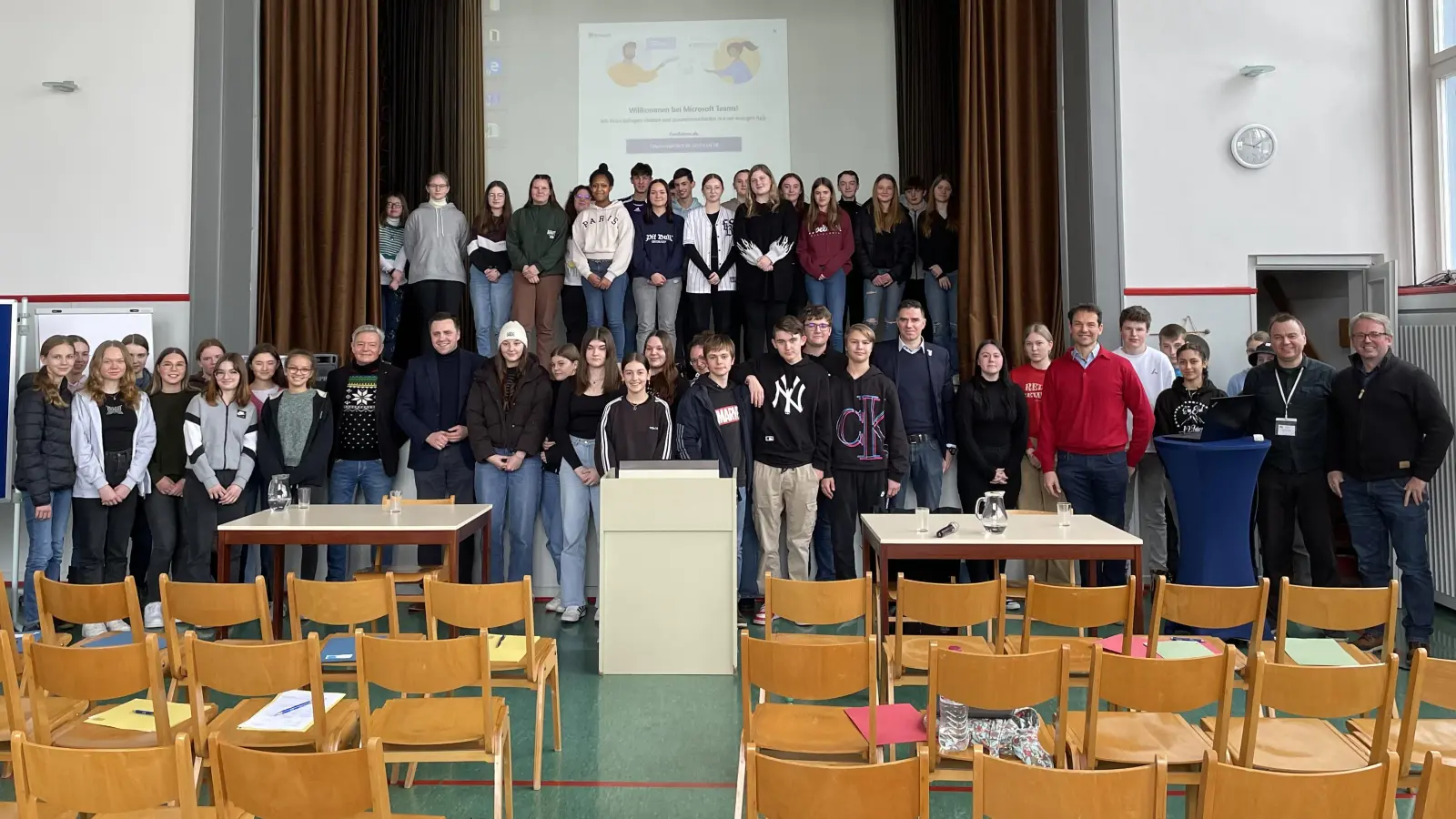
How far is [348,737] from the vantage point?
2615 mm

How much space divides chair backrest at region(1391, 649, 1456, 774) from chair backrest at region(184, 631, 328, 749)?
8.77 ft

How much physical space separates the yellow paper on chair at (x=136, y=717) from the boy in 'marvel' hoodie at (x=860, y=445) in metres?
3.14

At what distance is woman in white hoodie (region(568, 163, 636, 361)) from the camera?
21.0 feet

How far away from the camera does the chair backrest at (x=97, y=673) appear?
2.37 m

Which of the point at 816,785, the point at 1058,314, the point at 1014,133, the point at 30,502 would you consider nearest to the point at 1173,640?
the point at 816,785

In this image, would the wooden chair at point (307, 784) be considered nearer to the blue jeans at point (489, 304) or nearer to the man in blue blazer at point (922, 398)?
the man in blue blazer at point (922, 398)

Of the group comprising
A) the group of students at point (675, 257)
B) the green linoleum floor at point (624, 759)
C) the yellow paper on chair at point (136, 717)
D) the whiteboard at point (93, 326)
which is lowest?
the green linoleum floor at point (624, 759)

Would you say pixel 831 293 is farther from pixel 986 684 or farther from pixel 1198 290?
pixel 986 684

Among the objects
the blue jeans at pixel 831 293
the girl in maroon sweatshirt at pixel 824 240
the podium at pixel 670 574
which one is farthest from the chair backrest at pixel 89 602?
the blue jeans at pixel 831 293

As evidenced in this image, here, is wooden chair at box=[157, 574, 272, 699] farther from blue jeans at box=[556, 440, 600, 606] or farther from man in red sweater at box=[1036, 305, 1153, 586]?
Answer: man in red sweater at box=[1036, 305, 1153, 586]

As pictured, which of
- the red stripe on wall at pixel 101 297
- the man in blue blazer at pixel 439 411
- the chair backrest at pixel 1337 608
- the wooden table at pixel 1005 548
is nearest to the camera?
the chair backrest at pixel 1337 608

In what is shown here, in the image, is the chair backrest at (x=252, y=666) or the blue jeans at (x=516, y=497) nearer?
the chair backrest at (x=252, y=666)

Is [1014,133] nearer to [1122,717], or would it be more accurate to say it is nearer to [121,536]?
[1122,717]

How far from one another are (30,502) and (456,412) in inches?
87.4
